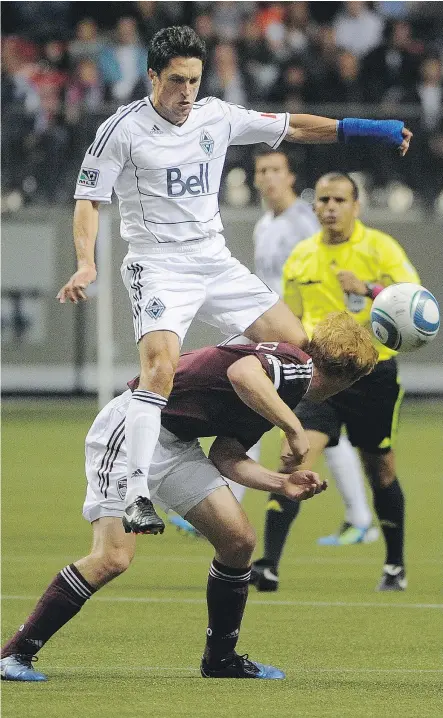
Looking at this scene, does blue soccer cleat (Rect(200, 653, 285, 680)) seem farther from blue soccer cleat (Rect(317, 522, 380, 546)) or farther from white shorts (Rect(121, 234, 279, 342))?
blue soccer cleat (Rect(317, 522, 380, 546))

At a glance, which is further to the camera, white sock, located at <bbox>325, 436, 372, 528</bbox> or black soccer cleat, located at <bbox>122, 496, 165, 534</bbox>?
white sock, located at <bbox>325, 436, 372, 528</bbox>

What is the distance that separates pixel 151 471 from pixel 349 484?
14.0ft

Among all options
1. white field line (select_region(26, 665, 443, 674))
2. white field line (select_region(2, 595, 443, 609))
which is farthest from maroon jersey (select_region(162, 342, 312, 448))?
white field line (select_region(2, 595, 443, 609))

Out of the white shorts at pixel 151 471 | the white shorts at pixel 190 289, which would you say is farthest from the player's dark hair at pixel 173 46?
the white shorts at pixel 151 471

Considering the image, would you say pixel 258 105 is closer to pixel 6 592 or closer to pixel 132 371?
pixel 132 371

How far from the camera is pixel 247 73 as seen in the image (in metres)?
19.5

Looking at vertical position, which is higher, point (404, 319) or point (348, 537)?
point (404, 319)

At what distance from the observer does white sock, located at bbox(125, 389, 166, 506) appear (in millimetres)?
5746

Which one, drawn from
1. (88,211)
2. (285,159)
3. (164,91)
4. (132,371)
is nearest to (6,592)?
(88,211)

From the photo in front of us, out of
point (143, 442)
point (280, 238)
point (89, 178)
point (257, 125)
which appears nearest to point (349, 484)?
point (280, 238)

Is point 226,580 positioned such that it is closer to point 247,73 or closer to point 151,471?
point 151,471

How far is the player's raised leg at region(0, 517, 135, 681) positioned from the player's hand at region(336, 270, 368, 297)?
2.80 meters

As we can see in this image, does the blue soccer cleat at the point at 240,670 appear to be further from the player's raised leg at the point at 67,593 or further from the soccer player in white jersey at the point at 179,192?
the soccer player in white jersey at the point at 179,192

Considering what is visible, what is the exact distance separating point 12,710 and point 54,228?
1460 centimetres
